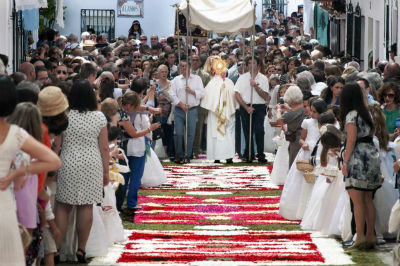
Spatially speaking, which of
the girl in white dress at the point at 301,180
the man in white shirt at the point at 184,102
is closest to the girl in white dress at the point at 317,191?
the girl in white dress at the point at 301,180

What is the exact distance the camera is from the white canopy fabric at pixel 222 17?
22719mm

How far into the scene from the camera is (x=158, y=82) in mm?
22125

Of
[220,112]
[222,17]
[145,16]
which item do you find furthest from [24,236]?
[145,16]

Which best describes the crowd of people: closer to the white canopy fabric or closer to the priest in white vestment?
the priest in white vestment

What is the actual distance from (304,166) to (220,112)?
7740mm

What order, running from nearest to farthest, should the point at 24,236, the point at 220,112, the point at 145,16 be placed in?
the point at 24,236 → the point at 220,112 → the point at 145,16

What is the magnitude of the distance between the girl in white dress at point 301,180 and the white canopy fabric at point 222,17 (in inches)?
311

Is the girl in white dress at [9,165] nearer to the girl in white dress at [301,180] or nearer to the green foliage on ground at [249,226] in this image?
the green foliage on ground at [249,226]

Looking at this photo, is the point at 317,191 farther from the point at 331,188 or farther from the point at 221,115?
the point at 221,115

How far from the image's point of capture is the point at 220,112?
22.2m

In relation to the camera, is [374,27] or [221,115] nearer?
[221,115]

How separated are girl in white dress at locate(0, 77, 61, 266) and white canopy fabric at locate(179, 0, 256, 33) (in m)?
14.2

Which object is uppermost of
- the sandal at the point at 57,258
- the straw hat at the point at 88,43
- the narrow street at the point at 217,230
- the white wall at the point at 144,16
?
the white wall at the point at 144,16

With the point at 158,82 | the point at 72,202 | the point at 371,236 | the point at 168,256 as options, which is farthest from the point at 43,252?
the point at 158,82
